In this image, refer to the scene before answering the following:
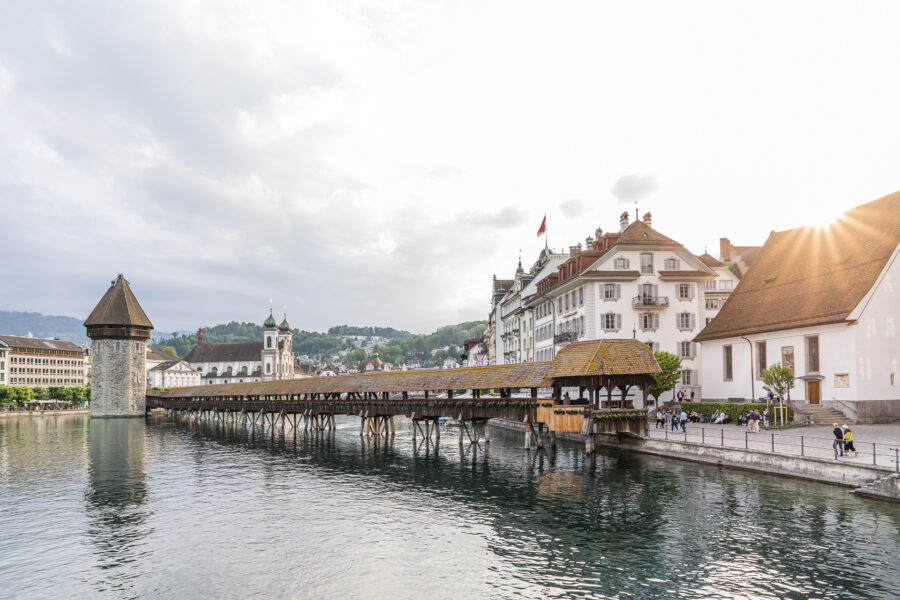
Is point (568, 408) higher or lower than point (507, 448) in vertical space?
higher

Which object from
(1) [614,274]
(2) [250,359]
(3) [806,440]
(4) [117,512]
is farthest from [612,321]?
(2) [250,359]

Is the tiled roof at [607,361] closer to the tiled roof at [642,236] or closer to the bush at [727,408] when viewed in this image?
the bush at [727,408]

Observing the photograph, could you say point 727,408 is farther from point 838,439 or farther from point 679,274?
point 838,439

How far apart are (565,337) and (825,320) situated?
20881 mm

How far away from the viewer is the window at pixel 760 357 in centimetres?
4216

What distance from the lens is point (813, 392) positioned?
37.4 m

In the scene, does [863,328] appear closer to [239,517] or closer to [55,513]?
[239,517]

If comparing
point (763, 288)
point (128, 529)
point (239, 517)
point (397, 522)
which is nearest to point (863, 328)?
point (763, 288)

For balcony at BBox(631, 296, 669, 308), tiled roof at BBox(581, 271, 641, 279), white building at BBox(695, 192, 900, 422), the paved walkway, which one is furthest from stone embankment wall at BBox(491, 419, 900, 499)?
tiled roof at BBox(581, 271, 641, 279)

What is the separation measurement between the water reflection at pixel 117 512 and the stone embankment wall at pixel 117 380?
56.9 metres

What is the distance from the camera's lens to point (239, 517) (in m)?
22.3

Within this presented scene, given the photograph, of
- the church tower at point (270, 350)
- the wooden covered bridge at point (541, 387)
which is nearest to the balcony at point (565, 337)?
the wooden covered bridge at point (541, 387)

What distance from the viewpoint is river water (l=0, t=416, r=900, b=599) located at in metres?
14.9

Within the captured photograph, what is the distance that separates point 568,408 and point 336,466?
45.6 ft
